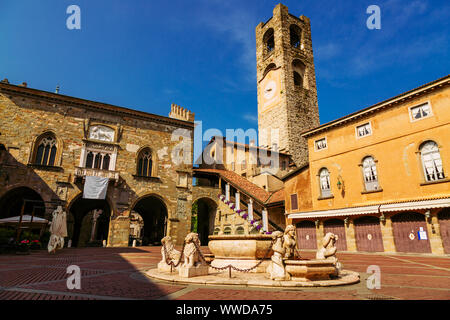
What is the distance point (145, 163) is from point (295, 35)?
33055 mm

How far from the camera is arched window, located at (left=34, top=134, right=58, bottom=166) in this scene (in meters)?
19.8

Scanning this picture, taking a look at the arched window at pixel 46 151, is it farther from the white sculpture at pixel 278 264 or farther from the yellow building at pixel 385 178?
the white sculpture at pixel 278 264

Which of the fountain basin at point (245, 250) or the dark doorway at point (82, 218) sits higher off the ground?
the dark doorway at point (82, 218)

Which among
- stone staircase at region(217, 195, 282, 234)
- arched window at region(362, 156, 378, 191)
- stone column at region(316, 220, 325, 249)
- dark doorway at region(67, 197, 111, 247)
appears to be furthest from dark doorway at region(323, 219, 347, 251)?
dark doorway at region(67, 197, 111, 247)

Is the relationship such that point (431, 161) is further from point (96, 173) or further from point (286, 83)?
point (286, 83)

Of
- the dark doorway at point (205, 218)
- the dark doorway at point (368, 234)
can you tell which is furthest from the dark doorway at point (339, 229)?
the dark doorway at point (205, 218)

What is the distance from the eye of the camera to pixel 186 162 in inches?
980

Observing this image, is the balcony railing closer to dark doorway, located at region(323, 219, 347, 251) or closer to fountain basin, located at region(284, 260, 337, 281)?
dark doorway, located at region(323, 219, 347, 251)

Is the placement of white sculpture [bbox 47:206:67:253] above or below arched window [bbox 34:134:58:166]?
below

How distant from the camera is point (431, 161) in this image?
14922mm

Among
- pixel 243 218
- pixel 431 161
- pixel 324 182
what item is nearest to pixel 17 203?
pixel 243 218

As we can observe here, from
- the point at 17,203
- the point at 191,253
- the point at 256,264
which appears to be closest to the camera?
the point at 191,253

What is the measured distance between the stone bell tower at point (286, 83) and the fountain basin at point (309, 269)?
2862cm

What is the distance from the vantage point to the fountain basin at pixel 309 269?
5781mm
